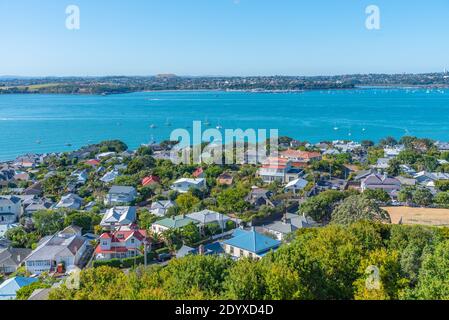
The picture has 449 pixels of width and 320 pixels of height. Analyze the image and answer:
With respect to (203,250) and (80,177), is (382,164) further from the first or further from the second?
(80,177)

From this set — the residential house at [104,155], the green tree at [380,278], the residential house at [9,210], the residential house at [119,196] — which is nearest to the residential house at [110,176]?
the residential house at [119,196]

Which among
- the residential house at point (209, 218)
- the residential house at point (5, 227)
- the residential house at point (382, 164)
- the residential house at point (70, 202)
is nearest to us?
the residential house at point (209, 218)

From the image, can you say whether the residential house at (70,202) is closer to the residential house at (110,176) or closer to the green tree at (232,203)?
the residential house at (110,176)

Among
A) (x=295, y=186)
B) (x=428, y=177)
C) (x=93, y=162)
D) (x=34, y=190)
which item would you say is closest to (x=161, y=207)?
(x=295, y=186)

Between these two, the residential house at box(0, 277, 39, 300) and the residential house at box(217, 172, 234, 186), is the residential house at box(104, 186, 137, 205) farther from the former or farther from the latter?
the residential house at box(0, 277, 39, 300)
